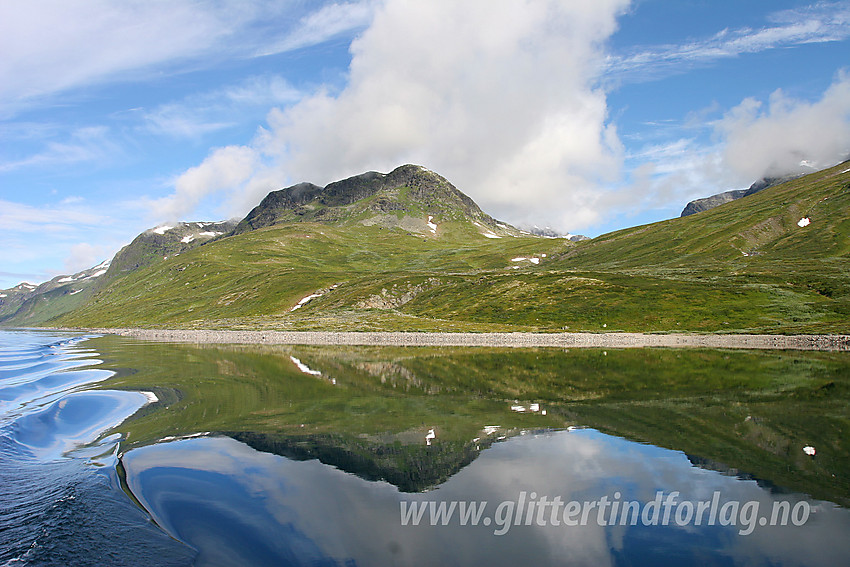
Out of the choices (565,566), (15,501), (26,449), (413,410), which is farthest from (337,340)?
(565,566)

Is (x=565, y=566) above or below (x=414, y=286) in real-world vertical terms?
below

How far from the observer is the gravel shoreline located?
72938 mm

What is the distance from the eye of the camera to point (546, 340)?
276ft

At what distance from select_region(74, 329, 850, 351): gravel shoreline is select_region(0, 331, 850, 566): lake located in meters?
43.5

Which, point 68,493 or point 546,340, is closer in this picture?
point 68,493

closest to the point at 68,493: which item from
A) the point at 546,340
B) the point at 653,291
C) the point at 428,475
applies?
the point at 428,475

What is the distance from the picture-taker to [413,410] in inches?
1105

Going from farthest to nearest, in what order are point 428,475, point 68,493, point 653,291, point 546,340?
1. point 653,291
2. point 546,340
3. point 428,475
4. point 68,493

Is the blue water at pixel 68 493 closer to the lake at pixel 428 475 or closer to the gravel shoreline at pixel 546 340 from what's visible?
the lake at pixel 428 475

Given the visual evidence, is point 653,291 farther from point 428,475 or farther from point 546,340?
point 428,475

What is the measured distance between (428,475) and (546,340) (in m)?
70.4

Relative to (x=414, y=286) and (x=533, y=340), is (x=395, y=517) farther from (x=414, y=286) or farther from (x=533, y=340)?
(x=414, y=286)

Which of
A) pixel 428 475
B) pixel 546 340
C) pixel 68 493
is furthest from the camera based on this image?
pixel 546 340

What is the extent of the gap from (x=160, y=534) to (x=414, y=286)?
145 m
